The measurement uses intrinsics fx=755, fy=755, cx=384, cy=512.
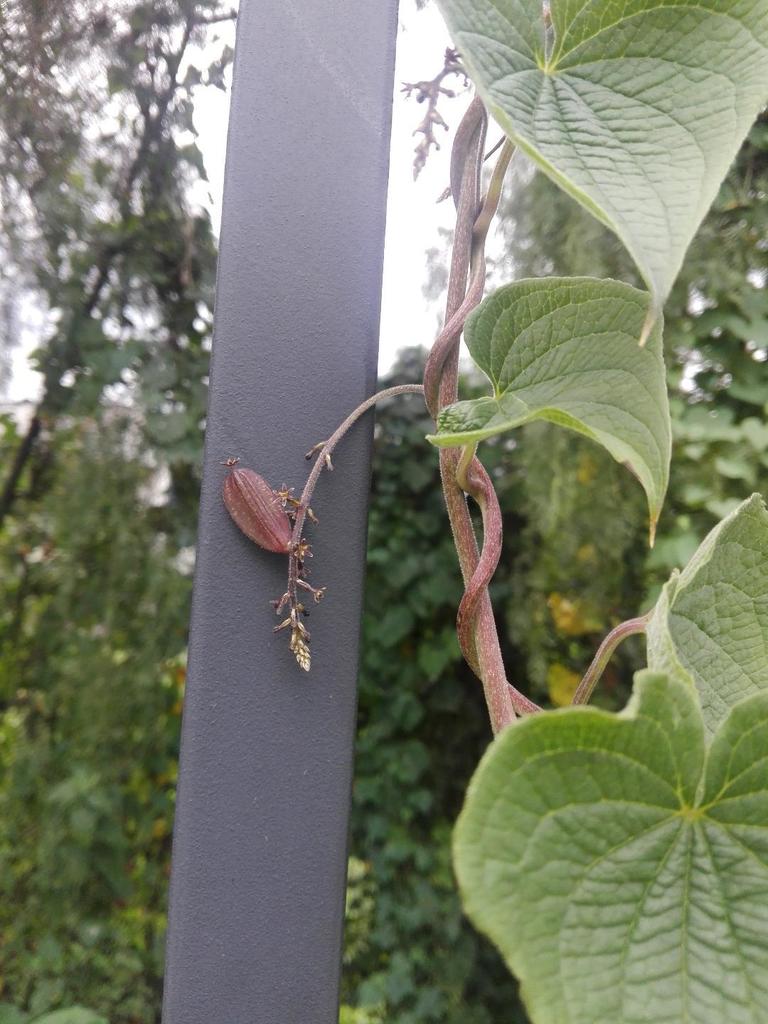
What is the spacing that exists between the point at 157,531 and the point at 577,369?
2.35ft

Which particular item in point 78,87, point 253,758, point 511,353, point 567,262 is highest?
point 78,87

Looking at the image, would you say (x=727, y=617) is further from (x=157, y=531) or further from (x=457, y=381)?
(x=157, y=531)

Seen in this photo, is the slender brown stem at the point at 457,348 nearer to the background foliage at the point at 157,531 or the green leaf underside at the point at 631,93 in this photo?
the green leaf underside at the point at 631,93

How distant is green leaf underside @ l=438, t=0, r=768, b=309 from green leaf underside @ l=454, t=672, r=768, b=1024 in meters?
0.10

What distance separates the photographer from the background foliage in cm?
78

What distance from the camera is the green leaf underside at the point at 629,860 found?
0.46ft

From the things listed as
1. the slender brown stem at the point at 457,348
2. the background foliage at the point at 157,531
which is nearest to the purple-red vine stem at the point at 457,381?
the slender brown stem at the point at 457,348

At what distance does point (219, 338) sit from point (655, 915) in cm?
22

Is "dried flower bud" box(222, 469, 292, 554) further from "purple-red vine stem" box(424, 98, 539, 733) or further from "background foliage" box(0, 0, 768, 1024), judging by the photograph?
"background foliage" box(0, 0, 768, 1024)

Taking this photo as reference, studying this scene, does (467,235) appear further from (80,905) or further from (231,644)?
(80,905)

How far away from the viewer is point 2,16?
0.79 m

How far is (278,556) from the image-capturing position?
10.2 inches

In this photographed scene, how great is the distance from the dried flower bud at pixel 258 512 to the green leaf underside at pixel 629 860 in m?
0.13

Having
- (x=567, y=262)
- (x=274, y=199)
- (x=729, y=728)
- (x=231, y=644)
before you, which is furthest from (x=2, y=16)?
(x=729, y=728)
